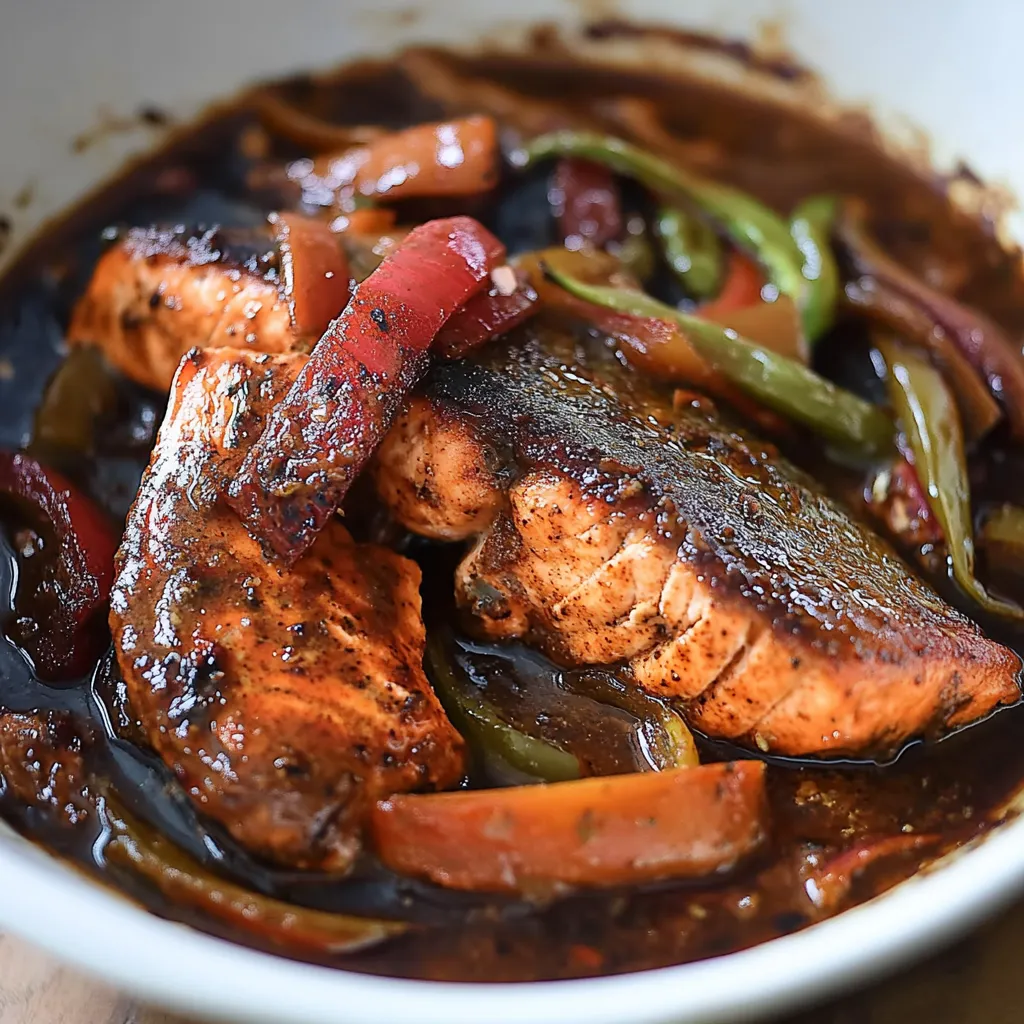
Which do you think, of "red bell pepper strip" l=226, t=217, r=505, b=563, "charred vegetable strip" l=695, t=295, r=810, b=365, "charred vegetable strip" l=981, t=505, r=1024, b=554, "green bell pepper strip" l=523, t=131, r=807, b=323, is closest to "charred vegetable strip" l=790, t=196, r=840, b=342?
"green bell pepper strip" l=523, t=131, r=807, b=323

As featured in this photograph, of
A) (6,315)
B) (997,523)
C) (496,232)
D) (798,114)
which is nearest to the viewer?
(997,523)

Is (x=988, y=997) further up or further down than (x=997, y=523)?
further down

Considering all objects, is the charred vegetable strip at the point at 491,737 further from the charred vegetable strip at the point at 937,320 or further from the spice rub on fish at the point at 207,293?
the charred vegetable strip at the point at 937,320

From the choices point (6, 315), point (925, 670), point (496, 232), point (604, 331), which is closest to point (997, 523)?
point (925, 670)

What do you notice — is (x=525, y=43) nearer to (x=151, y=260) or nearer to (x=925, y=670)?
(x=151, y=260)

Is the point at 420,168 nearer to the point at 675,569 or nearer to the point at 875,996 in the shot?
the point at 675,569

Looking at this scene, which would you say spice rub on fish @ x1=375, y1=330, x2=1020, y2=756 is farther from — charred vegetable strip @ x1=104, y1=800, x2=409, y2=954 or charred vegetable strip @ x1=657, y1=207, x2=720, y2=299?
charred vegetable strip @ x1=657, y1=207, x2=720, y2=299

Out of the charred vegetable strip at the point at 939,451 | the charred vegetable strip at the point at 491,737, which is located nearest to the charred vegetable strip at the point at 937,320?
the charred vegetable strip at the point at 939,451
